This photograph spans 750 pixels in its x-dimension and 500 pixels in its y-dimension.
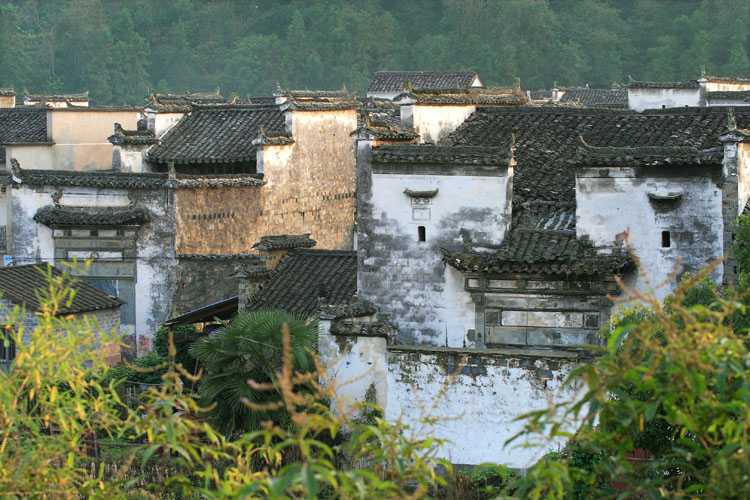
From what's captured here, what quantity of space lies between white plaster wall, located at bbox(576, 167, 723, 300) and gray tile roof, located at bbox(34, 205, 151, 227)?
11654 mm

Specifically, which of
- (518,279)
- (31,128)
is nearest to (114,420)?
(518,279)

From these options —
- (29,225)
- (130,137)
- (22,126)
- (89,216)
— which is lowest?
(29,225)

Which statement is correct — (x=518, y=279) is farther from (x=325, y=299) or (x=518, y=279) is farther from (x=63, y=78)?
(x=63, y=78)

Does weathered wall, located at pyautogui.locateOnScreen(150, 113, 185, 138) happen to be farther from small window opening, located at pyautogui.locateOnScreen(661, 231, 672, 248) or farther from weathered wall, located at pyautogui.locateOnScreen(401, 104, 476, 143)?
small window opening, located at pyautogui.locateOnScreen(661, 231, 672, 248)

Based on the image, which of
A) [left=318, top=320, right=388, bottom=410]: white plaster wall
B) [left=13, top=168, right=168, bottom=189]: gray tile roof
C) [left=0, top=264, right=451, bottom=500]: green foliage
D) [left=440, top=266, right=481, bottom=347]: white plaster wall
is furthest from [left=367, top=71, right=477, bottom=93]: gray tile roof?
[left=0, top=264, right=451, bottom=500]: green foliage

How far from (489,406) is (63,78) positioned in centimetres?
7576

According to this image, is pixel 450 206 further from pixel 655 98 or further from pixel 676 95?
pixel 676 95

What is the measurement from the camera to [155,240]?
2908 cm

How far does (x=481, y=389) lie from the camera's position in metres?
18.3

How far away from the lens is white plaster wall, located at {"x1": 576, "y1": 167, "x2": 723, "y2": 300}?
2045cm

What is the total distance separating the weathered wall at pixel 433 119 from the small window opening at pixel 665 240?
7751 millimetres

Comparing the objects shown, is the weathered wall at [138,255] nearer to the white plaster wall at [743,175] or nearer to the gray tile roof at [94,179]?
the gray tile roof at [94,179]

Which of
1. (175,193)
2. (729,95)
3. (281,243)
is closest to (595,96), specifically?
(729,95)

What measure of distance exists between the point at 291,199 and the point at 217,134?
2.59 m
